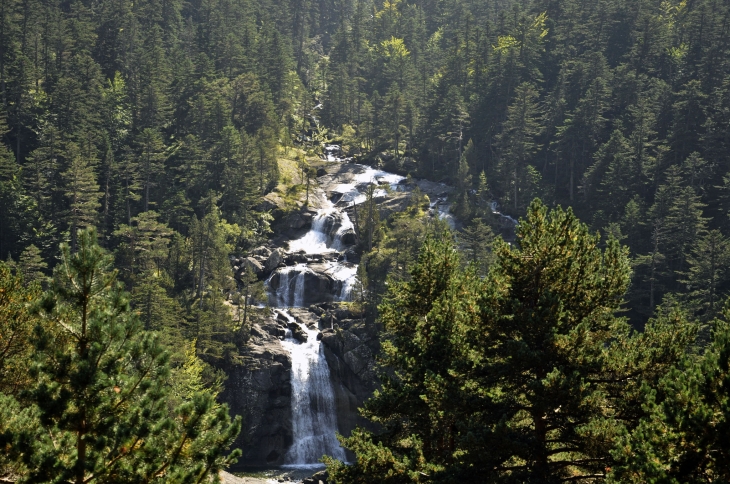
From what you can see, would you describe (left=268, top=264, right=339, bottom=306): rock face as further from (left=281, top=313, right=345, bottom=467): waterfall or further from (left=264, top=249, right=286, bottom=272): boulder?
(left=281, top=313, right=345, bottom=467): waterfall

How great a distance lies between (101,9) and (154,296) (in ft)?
230

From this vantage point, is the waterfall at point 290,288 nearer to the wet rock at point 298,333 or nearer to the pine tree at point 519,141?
the wet rock at point 298,333

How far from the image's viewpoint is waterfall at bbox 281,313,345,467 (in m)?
53.9

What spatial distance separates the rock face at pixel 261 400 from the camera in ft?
176

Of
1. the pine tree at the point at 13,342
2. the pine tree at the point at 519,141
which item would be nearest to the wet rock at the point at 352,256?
the pine tree at the point at 519,141

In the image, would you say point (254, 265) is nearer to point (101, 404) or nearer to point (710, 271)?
point (710, 271)

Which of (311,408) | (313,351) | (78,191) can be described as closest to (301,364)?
(313,351)

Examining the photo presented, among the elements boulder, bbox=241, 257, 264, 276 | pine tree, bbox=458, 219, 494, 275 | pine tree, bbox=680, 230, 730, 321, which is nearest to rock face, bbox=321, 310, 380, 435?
pine tree, bbox=458, 219, 494, 275

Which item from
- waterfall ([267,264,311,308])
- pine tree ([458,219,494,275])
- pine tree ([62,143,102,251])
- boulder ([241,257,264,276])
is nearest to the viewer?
pine tree ([458,219,494,275])

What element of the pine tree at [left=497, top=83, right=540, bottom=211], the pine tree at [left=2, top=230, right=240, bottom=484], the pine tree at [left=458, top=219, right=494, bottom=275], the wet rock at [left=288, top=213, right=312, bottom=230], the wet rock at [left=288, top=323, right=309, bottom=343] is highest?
the pine tree at [left=497, top=83, right=540, bottom=211]

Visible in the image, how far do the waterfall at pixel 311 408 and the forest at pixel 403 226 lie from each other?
506cm

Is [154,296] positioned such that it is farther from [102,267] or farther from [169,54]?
[169,54]

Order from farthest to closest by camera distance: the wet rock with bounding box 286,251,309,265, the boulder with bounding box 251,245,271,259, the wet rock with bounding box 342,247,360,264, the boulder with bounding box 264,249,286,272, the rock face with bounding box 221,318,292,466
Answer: the wet rock with bounding box 342,247,360,264
the boulder with bounding box 251,245,271,259
the wet rock with bounding box 286,251,309,265
the boulder with bounding box 264,249,286,272
the rock face with bounding box 221,318,292,466

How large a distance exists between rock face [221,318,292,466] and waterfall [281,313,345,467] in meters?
0.65
